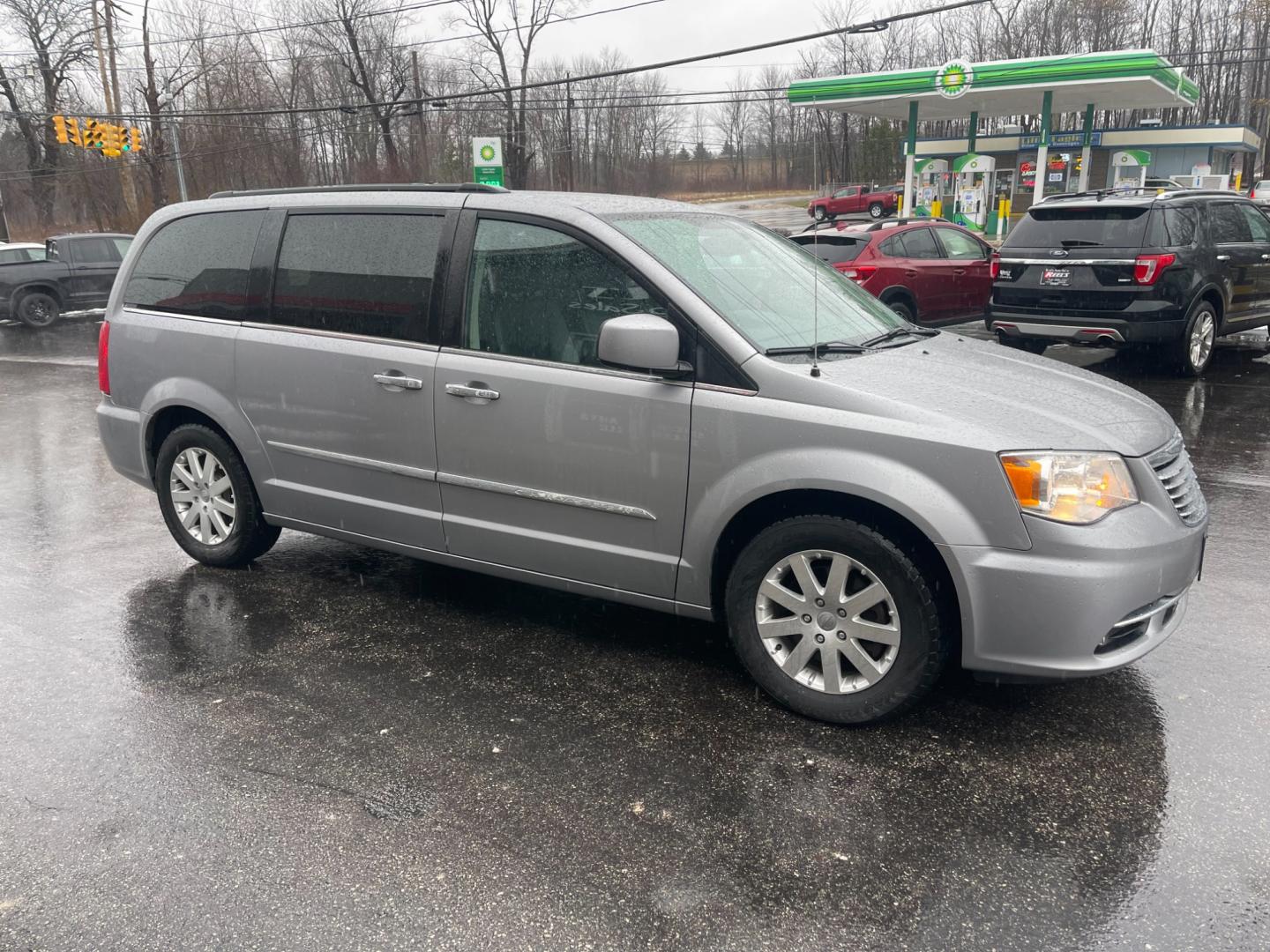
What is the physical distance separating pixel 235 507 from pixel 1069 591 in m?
3.91

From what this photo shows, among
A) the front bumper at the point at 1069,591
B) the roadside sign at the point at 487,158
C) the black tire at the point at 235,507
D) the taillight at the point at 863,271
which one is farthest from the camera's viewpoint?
the roadside sign at the point at 487,158

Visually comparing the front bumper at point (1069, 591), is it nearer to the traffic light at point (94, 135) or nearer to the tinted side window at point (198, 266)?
the tinted side window at point (198, 266)

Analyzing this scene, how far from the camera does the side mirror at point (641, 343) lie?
3.48 m

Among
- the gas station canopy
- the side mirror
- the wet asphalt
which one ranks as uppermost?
the gas station canopy

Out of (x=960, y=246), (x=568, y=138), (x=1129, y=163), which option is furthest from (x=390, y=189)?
(x=568, y=138)

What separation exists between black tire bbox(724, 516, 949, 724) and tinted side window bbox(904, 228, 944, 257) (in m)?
10.0

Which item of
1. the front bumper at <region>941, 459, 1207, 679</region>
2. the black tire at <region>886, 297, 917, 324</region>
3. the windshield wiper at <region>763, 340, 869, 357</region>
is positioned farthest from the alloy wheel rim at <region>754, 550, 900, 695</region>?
the black tire at <region>886, 297, 917, 324</region>

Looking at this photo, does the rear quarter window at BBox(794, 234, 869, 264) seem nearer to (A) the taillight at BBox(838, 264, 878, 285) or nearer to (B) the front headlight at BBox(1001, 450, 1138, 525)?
(A) the taillight at BBox(838, 264, 878, 285)

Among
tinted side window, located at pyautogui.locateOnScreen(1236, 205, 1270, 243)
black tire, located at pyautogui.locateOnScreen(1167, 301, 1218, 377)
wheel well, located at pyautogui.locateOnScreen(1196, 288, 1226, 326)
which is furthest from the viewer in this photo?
tinted side window, located at pyautogui.locateOnScreen(1236, 205, 1270, 243)

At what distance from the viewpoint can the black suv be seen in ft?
31.2

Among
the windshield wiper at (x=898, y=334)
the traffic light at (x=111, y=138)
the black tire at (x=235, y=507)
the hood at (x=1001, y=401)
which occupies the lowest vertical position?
the black tire at (x=235, y=507)

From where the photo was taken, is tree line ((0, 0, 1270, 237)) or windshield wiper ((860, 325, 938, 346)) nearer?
windshield wiper ((860, 325, 938, 346))

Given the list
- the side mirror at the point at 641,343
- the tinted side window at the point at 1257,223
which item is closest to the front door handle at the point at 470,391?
the side mirror at the point at 641,343

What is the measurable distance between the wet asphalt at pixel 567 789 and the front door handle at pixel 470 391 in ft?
3.57
